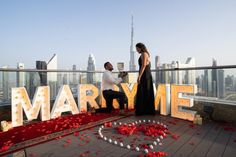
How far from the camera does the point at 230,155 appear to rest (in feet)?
6.59

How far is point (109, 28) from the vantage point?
1202 cm

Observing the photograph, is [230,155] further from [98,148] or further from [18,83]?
[18,83]

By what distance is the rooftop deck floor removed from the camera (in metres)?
2.10

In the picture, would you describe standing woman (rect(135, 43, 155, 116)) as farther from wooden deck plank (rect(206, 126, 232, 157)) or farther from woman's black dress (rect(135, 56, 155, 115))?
wooden deck plank (rect(206, 126, 232, 157))

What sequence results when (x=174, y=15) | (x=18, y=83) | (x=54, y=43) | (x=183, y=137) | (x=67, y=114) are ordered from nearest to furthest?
(x=183, y=137), (x=18, y=83), (x=67, y=114), (x=174, y=15), (x=54, y=43)

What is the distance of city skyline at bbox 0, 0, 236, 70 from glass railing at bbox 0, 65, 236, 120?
308mm

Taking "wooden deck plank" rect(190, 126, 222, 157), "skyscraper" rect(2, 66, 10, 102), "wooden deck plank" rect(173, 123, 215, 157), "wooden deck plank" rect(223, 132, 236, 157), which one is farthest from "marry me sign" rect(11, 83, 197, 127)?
"wooden deck plank" rect(223, 132, 236, 157)

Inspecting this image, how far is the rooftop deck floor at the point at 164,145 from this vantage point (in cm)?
210

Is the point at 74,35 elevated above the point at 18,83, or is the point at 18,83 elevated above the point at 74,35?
the point at 74,35

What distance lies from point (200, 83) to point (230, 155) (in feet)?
7.61

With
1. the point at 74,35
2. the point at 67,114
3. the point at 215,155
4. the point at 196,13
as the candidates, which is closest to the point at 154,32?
the point at 196,13

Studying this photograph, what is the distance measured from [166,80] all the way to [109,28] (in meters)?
8.40

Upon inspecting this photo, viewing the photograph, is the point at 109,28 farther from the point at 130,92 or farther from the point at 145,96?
the point at 145,96

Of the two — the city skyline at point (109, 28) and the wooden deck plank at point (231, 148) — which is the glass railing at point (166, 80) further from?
the wooden deck plank at point (231, 148)
